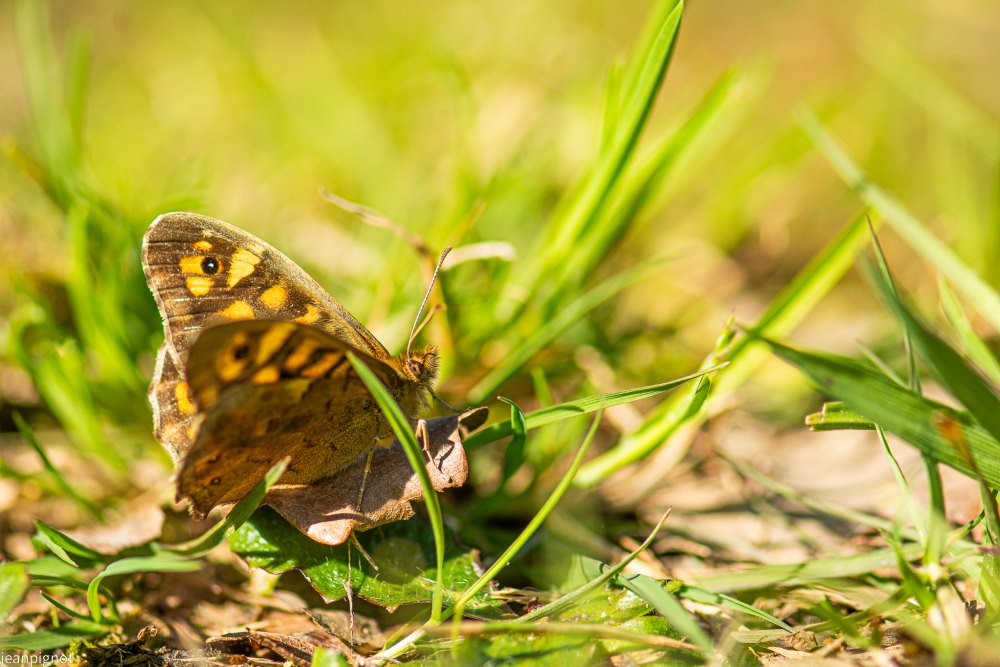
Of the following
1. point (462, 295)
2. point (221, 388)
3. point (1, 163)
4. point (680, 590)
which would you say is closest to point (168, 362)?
point (221, 388)

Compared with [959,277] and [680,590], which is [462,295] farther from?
[959,277]

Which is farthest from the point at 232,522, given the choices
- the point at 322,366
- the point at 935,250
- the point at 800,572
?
the point at 935,250

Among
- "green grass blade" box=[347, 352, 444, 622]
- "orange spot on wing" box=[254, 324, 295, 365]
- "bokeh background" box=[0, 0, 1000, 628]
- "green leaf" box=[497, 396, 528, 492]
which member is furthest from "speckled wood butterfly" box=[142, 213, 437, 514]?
"bokeh background" box=[0, 0, 1000, 628]

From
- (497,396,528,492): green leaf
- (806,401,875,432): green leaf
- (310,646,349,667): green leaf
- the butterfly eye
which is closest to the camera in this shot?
(310,646,349,667): green leaf

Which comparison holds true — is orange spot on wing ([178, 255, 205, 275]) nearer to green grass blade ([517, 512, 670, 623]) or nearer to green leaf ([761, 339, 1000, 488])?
green grass blade ([517, 512, 670, 623])

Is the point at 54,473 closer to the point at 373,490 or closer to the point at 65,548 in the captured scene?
the point at 65,548

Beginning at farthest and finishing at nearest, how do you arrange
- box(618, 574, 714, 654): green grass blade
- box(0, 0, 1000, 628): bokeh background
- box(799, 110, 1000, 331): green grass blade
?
1. box(0, 0, 1000, 628): bokeh background
2. box(799, 110, 1000, 331): green grass blade
3. box(618, 574, 714, 654): green grass blade
